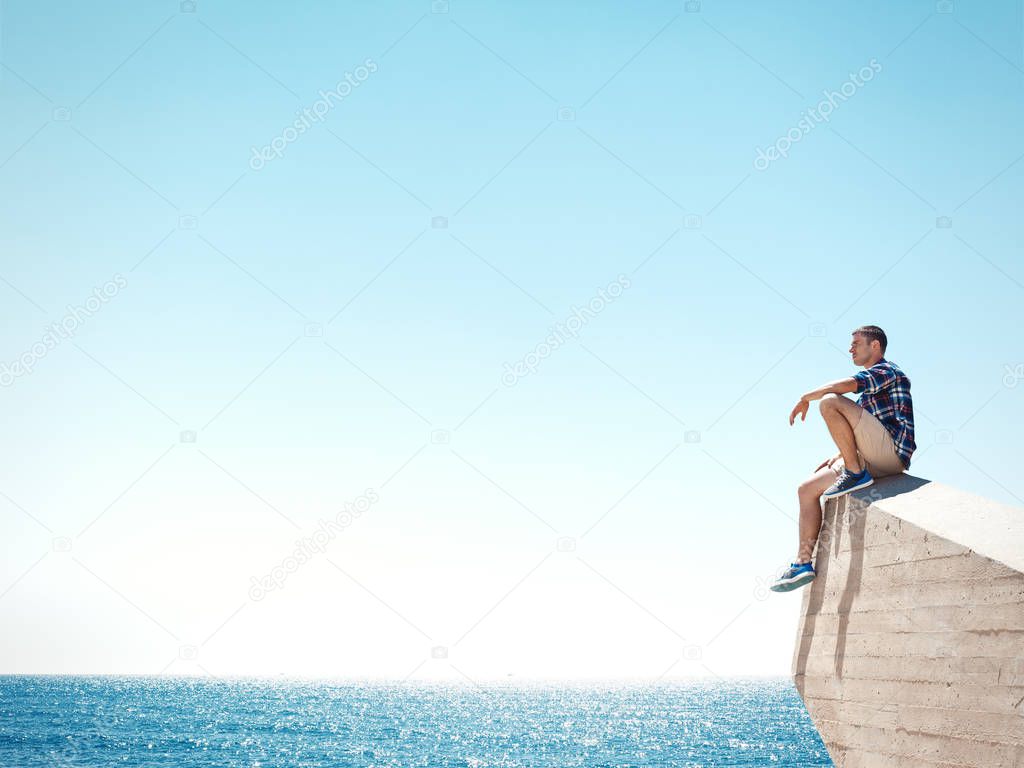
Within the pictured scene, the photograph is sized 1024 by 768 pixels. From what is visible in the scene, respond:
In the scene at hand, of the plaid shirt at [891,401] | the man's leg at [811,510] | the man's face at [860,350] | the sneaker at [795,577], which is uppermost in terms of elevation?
the man's face at [860,350]

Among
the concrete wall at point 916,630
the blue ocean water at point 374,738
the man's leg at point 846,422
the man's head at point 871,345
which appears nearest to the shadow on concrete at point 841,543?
the concrete wall at point 916,630

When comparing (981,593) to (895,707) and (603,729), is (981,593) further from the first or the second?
(603,729)

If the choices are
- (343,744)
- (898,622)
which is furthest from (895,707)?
(343,744)

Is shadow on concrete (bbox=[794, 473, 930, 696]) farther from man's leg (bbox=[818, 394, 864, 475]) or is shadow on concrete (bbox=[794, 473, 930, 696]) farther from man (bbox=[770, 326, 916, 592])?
man's leg (bbox=[818, 394, 864, 475])

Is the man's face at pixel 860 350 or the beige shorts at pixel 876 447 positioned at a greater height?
the man's face at pixel 860 350

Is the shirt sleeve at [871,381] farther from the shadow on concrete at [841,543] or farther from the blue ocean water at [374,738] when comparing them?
the blue ocean water at [374,738]

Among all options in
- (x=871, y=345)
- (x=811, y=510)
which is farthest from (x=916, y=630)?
(x=871, y=345)

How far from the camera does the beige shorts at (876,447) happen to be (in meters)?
7.88

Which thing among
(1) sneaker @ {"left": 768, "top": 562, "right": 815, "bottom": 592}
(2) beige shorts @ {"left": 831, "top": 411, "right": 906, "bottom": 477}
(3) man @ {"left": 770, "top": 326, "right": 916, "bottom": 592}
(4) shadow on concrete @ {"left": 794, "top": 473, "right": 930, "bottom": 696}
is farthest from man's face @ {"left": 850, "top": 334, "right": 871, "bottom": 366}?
(1) sneaker @ {"left": 768, "top": 562, "right": 815, "bottom": 592}

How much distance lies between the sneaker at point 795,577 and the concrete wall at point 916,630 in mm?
117

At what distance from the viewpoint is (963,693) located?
6254 mm

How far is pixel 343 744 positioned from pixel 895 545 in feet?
222

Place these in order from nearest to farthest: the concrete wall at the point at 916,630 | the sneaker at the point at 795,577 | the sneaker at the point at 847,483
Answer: the concrete wall at the point at 916,630
the sneaker at the point at 847,483
the sneaker at the point at 795,577

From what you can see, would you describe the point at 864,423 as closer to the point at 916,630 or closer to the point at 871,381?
the point at 871,381
